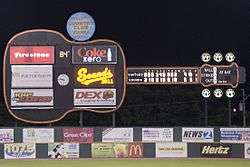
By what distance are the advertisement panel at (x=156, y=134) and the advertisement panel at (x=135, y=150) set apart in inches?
16.4

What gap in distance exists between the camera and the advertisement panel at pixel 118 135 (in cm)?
3075

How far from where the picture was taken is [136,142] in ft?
101

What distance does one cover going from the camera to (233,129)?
101 ft

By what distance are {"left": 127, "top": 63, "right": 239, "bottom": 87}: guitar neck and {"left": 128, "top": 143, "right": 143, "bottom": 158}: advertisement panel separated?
3.19 m

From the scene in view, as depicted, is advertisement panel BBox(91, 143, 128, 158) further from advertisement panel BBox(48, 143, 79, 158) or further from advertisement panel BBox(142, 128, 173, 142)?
advertisement panel BBox(142, 128, 173, 142)

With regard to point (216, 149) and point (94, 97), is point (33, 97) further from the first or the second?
point (216, 149)

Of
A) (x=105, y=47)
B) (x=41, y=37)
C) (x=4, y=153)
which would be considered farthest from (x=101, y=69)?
(x=4, y=153)

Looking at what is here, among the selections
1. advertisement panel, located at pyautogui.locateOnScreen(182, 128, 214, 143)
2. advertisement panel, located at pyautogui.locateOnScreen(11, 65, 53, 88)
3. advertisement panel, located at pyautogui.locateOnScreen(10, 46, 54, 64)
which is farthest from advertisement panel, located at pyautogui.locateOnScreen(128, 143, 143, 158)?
advertisement panel, located at pyautogui.locateOnScreen(10, 46, 54, 64)

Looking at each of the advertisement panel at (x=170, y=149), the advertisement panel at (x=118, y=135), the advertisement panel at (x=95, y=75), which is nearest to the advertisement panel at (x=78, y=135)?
the advertisement panel at (x=118, y=135)

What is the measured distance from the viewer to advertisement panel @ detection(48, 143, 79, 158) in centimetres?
3069

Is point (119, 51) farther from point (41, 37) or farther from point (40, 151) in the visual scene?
point (40, 151)

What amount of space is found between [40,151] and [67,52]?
5141 mm

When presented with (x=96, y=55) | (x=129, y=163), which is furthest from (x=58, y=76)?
(x=129, y=163)

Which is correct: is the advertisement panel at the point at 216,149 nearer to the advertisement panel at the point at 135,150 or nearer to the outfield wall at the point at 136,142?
the outfield wall at the point at 136,142
